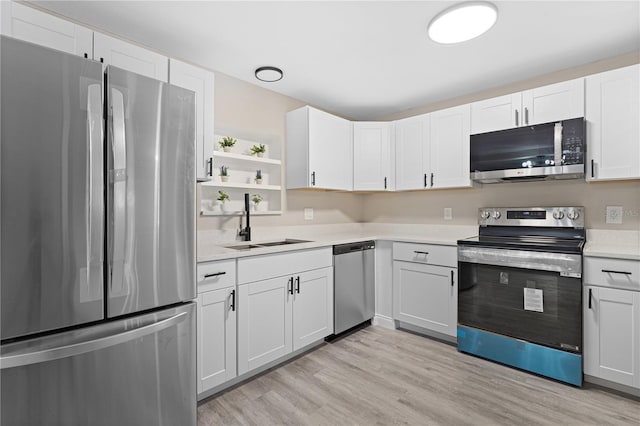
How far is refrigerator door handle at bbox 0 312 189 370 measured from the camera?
3.51 feet

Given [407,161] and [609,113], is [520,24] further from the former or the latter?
[407,161]

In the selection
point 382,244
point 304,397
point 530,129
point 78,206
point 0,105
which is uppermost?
point 530,129

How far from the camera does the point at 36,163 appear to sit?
1.12 metres

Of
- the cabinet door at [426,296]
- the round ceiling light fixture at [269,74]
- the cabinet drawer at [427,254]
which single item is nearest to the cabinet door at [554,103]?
the cabinet drawer at [427,254]

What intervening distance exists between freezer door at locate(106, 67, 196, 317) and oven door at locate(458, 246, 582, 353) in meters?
2.18

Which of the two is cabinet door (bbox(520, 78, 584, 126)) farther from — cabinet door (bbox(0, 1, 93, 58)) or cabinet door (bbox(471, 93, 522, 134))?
cabinet door (bbox(0, 1, 93, 58))

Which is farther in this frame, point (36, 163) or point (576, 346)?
point (576, 346)

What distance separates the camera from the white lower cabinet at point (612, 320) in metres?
1.96

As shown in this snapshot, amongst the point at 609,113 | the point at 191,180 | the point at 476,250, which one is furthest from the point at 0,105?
the point at 609,113

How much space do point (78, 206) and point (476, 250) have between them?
2616 millimetres

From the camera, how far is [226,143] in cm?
268

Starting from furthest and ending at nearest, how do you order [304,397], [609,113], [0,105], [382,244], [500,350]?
1. [382,244]
2. [500,350]
3. [609,113]
4. [304,397]
5. [0,105]

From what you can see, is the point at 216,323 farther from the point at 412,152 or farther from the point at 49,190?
the point at 412,152

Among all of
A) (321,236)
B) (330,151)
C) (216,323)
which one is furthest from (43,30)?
(321,236)
